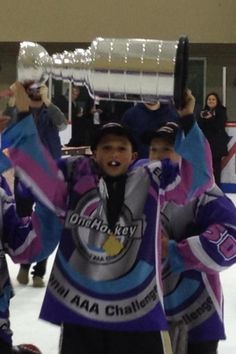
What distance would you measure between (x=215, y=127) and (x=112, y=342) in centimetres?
686

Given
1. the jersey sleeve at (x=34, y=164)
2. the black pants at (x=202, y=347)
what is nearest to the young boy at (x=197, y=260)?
the black pants at (x=202, y=347)

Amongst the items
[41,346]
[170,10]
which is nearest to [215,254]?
[41,346]

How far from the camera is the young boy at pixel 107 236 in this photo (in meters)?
1.93

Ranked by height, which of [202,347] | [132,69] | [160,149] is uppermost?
[132,69]

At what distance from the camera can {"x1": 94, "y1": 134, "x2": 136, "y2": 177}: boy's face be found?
78.5 inches

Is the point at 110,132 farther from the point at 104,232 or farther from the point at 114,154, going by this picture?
the point at 104,232

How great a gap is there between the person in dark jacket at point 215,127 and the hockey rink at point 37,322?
4084mm

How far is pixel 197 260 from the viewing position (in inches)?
83.5


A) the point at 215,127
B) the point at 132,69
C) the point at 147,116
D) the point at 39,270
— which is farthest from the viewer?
the point at 215,127

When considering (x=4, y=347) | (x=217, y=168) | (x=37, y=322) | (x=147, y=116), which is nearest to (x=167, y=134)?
(x=147, y=116)

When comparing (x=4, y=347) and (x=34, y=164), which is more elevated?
(x=34, y=164)

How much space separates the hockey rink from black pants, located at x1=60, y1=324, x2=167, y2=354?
0.92 meters

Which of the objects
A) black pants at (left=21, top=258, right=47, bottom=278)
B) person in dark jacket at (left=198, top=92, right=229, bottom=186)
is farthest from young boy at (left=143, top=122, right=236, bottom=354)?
person in dark jacket at (left=198, top=92, right=229, bottom=186)

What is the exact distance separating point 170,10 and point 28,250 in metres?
11.6
